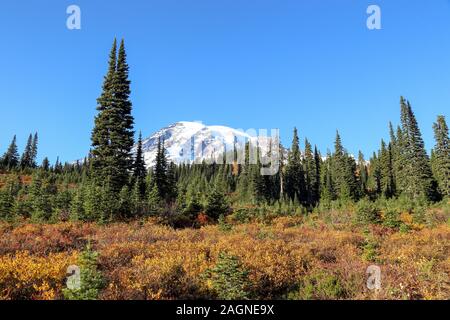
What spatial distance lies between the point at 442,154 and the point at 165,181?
1990 inches

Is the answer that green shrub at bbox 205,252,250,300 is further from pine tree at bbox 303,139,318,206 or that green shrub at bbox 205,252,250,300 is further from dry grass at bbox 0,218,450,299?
pine tree at bbox 303,139,318,206

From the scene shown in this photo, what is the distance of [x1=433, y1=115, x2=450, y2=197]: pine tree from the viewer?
5925cm

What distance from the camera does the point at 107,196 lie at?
23.0 meters

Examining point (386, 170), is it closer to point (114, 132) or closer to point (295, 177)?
point (295, 177)

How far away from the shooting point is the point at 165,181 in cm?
5681

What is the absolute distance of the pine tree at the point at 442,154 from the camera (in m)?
59.2

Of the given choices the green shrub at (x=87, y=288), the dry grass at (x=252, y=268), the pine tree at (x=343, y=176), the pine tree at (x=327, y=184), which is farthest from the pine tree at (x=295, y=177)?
the green shrub at (x=87, y=288)

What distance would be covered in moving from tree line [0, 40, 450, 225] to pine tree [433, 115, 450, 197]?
164 mm

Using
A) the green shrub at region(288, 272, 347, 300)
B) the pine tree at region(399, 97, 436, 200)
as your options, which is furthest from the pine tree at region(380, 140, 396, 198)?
the green shrub at region(288, 272, 347, 300)

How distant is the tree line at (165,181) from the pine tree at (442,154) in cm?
16

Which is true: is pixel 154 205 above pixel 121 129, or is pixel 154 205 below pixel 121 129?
below

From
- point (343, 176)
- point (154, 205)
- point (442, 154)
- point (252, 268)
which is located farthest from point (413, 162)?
point (252, 268)

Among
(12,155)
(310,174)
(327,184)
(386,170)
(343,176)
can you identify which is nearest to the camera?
(343,176)
